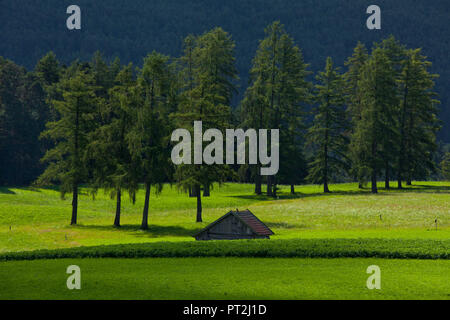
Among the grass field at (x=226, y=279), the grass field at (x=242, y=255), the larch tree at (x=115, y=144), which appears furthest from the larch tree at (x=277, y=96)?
the grass field at (x=226, y=279)

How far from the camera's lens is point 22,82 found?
118 m

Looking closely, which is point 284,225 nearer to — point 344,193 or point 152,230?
point 152,230

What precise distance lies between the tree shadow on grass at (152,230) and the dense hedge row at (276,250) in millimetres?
13660

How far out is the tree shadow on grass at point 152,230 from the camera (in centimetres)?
4692

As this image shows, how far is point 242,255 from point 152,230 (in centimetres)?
2046

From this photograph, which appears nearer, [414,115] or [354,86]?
[414,115]

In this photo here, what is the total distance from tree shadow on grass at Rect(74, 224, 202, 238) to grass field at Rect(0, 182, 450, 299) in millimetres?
91

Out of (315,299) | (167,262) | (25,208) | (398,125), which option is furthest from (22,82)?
(315,299)

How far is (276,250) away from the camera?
99.8ft

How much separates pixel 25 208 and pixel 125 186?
509 inches

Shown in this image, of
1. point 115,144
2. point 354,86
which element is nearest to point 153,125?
point 115,144

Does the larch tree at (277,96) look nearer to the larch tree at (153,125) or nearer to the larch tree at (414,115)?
the larch tree at (414,115)

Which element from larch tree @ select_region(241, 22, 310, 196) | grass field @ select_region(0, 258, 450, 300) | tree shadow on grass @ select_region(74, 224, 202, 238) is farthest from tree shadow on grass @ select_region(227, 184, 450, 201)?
grass field @ select_region(0, 258, 450, 300)

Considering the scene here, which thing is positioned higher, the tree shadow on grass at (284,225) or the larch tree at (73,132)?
the larch tree at (73,132)
